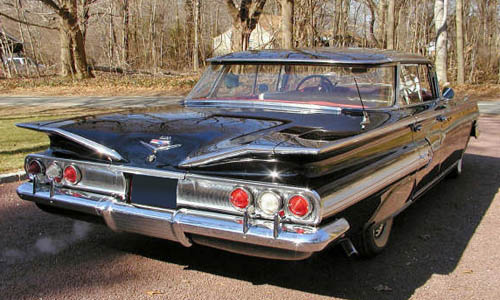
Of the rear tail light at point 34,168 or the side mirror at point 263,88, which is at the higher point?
the side mirror at point 263,88

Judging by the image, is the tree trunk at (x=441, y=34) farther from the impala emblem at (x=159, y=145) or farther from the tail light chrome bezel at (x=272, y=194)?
the tail light chrome bezel at (x=272, y=194)

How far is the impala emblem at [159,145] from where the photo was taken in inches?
114

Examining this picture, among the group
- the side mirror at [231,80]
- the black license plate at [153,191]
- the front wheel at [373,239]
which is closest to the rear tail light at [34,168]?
the black license plate at [153,191]

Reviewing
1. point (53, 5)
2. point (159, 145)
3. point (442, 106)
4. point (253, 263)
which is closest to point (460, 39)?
point (53, 5)

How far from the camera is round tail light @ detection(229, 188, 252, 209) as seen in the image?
8.64 feet

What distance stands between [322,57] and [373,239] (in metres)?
1.62

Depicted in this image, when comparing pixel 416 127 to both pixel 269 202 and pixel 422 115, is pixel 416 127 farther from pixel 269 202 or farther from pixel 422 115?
pixel 269 202

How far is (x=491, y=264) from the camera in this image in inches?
145

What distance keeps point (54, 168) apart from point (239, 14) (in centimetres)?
1838

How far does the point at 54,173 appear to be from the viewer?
3246 mm

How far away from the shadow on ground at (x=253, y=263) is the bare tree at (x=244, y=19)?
1641 cm

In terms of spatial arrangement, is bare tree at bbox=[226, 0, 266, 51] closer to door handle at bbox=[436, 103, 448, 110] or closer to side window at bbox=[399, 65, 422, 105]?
door handle at bbox=[436, 103, 448, 110]

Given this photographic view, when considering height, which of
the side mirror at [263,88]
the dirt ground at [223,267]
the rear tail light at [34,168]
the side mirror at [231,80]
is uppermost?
the side mirror at [231,80]

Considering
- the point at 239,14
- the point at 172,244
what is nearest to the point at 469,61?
the point at 239,14
